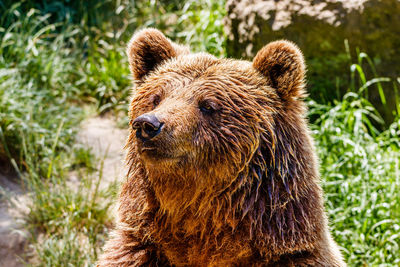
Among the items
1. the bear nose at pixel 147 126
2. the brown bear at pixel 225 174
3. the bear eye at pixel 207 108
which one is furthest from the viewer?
the bear eye at pixel 207 108

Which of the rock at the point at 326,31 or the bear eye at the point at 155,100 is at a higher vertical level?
the rock at the point at 326,31

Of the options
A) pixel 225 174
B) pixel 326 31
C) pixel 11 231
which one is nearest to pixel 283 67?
pixel 225 174

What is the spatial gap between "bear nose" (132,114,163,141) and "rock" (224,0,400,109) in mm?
3131

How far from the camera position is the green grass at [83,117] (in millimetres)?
4555

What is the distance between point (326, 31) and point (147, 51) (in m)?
2.62

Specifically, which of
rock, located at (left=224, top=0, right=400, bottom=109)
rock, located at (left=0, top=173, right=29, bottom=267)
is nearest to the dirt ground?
rock, located at (left=0, top=173, right=29, bottom=267)

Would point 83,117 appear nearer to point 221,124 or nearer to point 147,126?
point 221,124

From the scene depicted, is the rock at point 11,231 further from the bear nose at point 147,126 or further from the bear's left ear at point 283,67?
the bear's left ear at point 283,67

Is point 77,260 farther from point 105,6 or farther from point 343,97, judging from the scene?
point 105,6

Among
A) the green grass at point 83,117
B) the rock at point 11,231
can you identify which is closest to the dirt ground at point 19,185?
the rock at point 11,231

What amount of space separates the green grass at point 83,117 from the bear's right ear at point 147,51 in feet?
5.35

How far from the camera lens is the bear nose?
104 inches

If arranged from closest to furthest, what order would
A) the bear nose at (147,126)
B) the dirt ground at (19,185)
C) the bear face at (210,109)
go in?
the bear nose at (147,126)
the bear face at (210,109)
the dirt ground at (19,185)

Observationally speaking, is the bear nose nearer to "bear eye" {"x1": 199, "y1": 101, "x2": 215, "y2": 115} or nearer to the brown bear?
the brown bear
